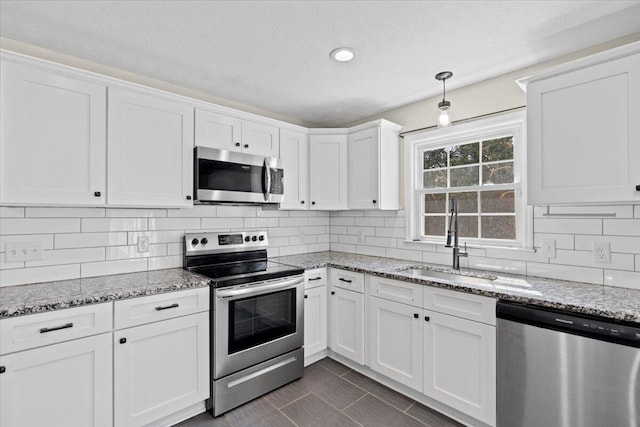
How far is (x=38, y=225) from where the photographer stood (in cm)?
199

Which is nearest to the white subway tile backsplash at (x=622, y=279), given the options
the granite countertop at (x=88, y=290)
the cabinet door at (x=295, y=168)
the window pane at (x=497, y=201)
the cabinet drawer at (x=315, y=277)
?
the window pane at (x=497, y=201)

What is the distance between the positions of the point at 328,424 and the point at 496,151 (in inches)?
92.4

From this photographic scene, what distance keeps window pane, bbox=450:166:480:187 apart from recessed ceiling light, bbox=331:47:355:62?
1.38m

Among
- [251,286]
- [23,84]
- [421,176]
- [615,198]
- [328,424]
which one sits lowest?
[328,424]

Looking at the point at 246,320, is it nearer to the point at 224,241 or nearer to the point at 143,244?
the point at 224,241

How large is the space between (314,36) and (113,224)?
1889 mm

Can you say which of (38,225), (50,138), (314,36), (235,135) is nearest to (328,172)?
(235,135)

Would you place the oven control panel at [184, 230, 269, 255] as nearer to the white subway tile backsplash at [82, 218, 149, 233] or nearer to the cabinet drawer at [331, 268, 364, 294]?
the white subway tile backsplash at [82, 218, 149, 233]

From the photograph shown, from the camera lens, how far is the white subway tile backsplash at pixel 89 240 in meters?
2.07

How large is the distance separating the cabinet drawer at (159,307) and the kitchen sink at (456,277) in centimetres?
154

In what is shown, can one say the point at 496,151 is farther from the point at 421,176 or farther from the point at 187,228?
the point at 187,228

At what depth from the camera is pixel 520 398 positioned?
66.6 inches

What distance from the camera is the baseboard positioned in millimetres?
1971

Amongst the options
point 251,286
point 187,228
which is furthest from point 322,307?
point 187,228
